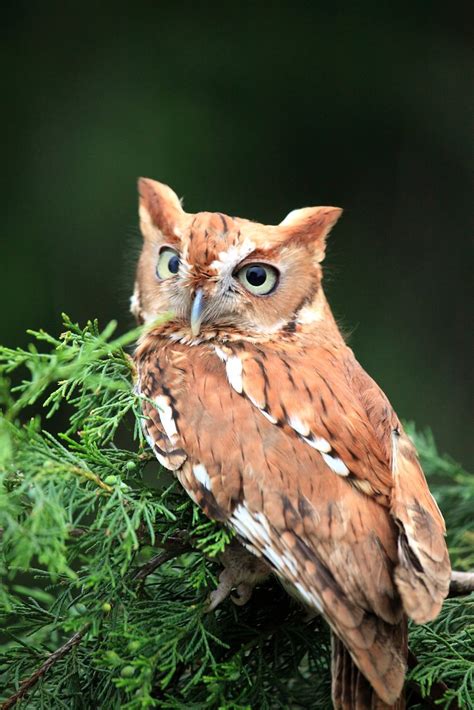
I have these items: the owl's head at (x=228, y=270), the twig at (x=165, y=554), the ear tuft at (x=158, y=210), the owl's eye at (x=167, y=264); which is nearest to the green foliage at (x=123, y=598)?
the twig at (x=165, y=554)

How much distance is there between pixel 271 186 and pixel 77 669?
14.2 ft

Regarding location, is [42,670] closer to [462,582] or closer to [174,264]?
[462,582]

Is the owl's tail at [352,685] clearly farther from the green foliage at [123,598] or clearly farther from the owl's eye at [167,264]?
the owl's eye at [167,264]

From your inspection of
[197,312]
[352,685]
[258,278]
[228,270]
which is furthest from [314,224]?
[352,685]

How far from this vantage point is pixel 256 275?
257 centimetres

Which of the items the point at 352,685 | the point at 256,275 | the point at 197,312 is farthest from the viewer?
the point at 256,275

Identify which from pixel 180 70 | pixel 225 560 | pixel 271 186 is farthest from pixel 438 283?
pixel 225 560

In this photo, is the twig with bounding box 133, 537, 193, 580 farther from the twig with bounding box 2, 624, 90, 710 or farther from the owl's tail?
the owl's tail

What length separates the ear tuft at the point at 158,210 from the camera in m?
2.67

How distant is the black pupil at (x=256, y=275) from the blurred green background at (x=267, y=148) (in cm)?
299

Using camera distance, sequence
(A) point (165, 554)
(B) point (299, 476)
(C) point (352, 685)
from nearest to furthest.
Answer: (C) point (352, 685) → (B) point (299, 476) → (A) point (165, 554)

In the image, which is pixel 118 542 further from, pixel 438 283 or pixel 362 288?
pixel 438 283

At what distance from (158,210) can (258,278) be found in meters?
0.43

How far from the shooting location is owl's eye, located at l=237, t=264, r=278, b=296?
8.36 feet
